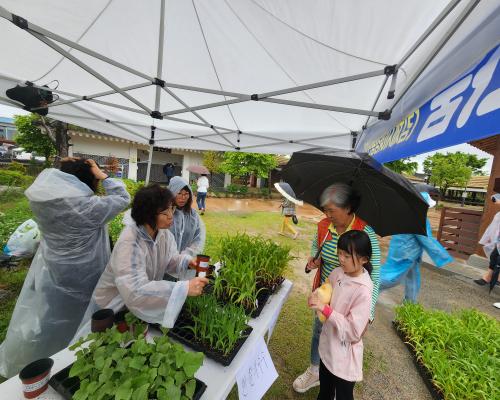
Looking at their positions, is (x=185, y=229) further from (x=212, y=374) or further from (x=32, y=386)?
(x=32, y=386)

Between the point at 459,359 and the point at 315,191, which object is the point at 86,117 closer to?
the point at 315,191

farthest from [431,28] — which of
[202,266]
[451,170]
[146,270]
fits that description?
[451,170]

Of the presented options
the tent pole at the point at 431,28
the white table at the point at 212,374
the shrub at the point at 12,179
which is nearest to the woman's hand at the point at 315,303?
the white table at the point at 212,374

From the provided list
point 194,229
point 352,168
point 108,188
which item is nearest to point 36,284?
point 108,188

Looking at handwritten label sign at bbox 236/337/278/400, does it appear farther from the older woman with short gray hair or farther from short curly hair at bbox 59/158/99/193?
short curly hair at bbox 59/158/99/193

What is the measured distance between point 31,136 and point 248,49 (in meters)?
16.0

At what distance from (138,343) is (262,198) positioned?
56.9 ft

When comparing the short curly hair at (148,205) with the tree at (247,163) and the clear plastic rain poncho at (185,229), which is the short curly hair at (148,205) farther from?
the tree at (247,163)

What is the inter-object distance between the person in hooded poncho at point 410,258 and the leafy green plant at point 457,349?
37 cm

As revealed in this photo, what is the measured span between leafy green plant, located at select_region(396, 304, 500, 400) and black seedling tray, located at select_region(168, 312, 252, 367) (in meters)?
2.23

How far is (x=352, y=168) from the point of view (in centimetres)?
194

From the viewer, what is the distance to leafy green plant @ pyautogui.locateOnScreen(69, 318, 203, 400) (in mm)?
814

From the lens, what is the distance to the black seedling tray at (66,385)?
0.94m

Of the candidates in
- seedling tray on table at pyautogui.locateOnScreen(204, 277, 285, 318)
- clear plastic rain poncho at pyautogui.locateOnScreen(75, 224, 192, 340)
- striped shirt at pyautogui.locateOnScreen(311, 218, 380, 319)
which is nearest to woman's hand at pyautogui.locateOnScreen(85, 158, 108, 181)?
clear plastic rain poncho at pyautogui.locateOnScreen(75, 224, 192, 340)
